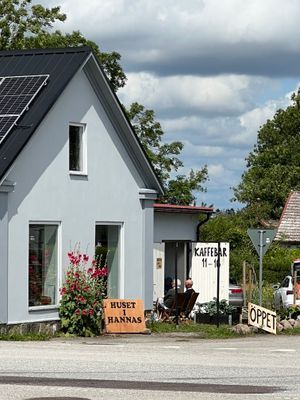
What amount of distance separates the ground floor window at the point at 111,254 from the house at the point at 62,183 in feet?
0.08

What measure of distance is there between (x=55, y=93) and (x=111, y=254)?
5005mm

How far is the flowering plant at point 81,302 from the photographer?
28.0 metres

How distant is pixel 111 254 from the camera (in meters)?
31.4

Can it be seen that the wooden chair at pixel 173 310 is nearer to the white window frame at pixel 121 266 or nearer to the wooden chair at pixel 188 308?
the wooden chair at pixel 188 308

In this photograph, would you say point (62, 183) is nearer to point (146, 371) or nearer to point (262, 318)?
point (262, 318)

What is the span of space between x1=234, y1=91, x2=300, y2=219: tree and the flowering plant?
59.2 metres

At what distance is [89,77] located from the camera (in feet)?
98.7

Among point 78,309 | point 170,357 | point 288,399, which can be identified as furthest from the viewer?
point 78,309

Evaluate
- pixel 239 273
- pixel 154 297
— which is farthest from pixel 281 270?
pixel 154 297

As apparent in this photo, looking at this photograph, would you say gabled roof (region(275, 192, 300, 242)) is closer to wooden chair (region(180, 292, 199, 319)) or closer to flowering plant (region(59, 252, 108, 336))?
wooden chair (region(180, 292, 199, 319))

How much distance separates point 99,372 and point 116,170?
551 inches

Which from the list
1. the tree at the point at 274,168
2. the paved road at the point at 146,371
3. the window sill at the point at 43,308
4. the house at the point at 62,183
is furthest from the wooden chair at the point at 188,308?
the tree at the point at 274,168

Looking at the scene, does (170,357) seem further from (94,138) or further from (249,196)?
(249,196)

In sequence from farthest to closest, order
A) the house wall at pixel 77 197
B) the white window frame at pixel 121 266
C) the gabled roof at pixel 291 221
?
1. the gabled roof at pixel 291 221
2. the white window frame at pixel 121 266
3. the house wall at pixel 77 197
